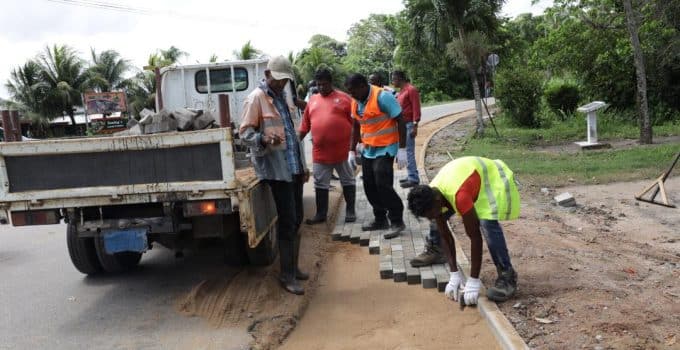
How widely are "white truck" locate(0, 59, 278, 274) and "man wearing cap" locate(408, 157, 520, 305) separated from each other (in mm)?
1359

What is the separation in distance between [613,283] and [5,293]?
5272 mm

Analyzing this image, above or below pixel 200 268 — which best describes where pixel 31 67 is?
above

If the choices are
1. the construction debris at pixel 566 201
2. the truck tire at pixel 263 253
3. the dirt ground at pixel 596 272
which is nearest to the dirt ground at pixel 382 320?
the dirt ground at pixel 596 272

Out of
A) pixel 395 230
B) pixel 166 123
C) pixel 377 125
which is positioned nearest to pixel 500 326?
pixel 395 230

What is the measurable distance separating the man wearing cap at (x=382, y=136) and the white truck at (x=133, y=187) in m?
1.57

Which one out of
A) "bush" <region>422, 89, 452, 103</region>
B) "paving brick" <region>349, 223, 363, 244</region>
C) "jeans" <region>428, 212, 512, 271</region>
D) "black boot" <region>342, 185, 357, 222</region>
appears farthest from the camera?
"bush" <region>422, 89, 452, 103</region>

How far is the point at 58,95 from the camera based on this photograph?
121ft

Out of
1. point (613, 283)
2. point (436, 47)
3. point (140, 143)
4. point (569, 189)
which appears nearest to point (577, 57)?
point (436, 47)

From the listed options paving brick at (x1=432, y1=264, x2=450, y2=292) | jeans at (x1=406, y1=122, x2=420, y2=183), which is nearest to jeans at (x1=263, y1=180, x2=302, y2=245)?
paving brick at (x1=432, y1=264, x2=450, y2=292)

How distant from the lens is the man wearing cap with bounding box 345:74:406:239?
5844 mm

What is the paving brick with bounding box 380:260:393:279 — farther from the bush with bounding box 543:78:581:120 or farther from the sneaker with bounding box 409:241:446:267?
the bush with bounding box 543:78:581:120

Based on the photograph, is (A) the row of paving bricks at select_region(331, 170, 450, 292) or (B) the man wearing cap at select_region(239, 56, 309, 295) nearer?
(B) the man wearing cap at select_region(239, 56, 309, 295)

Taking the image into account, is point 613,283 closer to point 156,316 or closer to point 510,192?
point 510,192

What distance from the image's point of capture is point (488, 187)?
4.00 m
